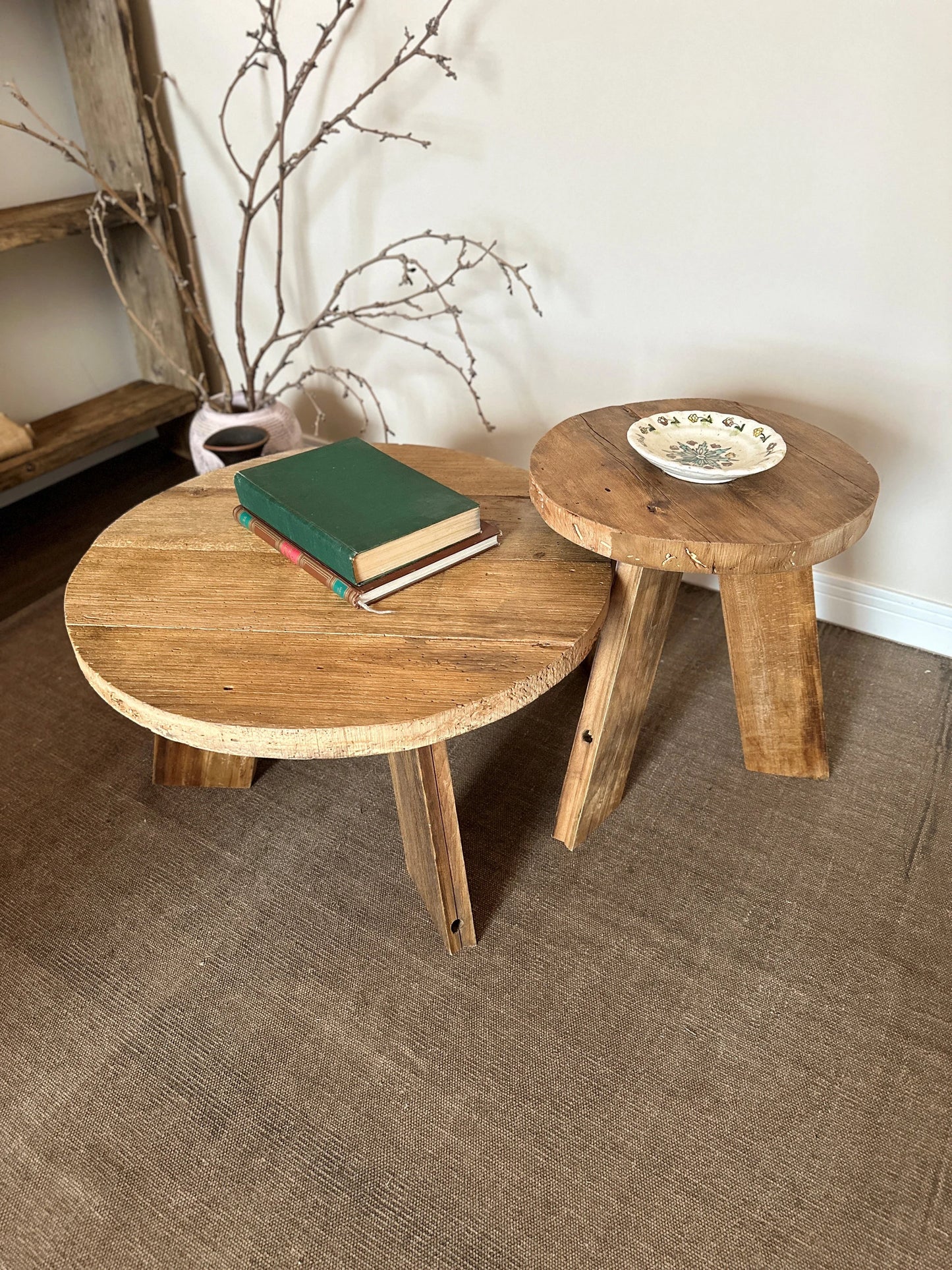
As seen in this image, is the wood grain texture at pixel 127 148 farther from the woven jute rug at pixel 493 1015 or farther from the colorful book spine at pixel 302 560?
the woven jute rug at pixel 493 1015

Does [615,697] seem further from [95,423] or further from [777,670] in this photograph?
[95,423]

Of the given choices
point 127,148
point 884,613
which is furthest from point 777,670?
point 127,148

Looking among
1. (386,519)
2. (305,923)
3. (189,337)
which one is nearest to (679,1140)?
(305,923)

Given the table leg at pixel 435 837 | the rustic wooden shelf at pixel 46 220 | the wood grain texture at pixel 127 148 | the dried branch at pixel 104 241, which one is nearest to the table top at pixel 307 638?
the table leg at pixel 435 837

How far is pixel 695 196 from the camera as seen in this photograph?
4.79ft

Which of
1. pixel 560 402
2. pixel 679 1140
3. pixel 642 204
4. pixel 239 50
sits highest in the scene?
pixel 239 50

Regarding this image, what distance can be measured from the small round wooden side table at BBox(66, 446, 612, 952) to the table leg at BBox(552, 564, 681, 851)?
0.05m

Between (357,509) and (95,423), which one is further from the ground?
(357,509)

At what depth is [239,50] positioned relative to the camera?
1.84 metres

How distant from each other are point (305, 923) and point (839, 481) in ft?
2.95

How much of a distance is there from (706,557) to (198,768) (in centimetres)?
85

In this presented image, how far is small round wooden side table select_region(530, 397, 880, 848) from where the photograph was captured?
992 mm

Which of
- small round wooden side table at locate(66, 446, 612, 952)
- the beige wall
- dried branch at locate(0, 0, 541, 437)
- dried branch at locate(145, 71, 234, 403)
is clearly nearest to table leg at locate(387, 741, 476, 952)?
small round wooden side table at locate(66, 446, 612, 952)

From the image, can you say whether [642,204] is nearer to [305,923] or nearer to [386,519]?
[386,519]
